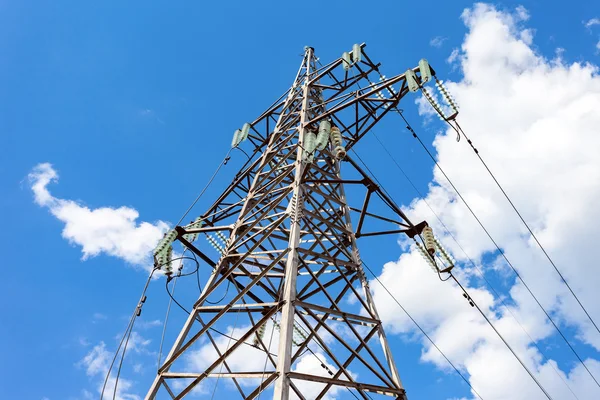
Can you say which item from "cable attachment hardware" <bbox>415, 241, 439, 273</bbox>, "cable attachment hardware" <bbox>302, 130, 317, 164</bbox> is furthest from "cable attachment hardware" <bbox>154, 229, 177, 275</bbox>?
"cable attachment hardware" <bbox>415, 241, 439, 273</bbox>

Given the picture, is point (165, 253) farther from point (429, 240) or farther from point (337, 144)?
point (429, 240)

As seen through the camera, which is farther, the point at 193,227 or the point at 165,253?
the point at 193,227

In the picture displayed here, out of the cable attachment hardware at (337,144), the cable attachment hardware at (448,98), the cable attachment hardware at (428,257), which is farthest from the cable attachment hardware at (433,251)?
the cable attachment hardware at (448,98)

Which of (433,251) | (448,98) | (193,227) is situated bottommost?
(433,251)

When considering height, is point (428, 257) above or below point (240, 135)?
below

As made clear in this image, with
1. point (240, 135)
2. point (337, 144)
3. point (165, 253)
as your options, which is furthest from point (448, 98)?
point (165, 253)

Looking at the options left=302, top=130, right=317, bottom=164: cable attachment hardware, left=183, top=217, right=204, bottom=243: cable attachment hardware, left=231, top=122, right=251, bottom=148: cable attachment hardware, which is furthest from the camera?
left=231, top=122, right=251, bottom=148: cable attachment hardware

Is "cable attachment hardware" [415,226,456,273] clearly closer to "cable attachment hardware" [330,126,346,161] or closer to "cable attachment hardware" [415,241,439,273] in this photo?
"cable attachment hardware" [415,241,439,273]

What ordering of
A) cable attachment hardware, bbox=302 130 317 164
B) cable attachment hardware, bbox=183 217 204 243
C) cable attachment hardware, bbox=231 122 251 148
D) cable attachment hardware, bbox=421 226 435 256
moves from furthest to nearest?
cable attachment hardware, bbox=231 122 251 148 < cable attachment hardware, bbox=183 217 204 243 < cable attachment hardware, bbox=421 226 435 256 < cable attachment hardware, bbox=302 130 317 164

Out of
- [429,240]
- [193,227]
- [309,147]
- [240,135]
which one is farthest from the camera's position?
[240,135]

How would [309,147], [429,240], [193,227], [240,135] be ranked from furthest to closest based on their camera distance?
1. [240,135]
2. [193,227]
3. [429,240]
4. [309,147]

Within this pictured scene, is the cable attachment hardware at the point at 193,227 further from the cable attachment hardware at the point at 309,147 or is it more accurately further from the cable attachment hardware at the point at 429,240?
the cable attachment hardware at the point at 429,240

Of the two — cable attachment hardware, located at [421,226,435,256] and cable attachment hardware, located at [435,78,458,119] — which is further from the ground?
cable attachment hardware, located at [435,78,458,119]

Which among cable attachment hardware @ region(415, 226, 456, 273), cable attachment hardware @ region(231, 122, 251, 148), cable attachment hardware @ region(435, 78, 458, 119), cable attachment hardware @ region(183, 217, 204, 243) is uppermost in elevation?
cable attachment hardware @ region(231, 122, 251, 148)
